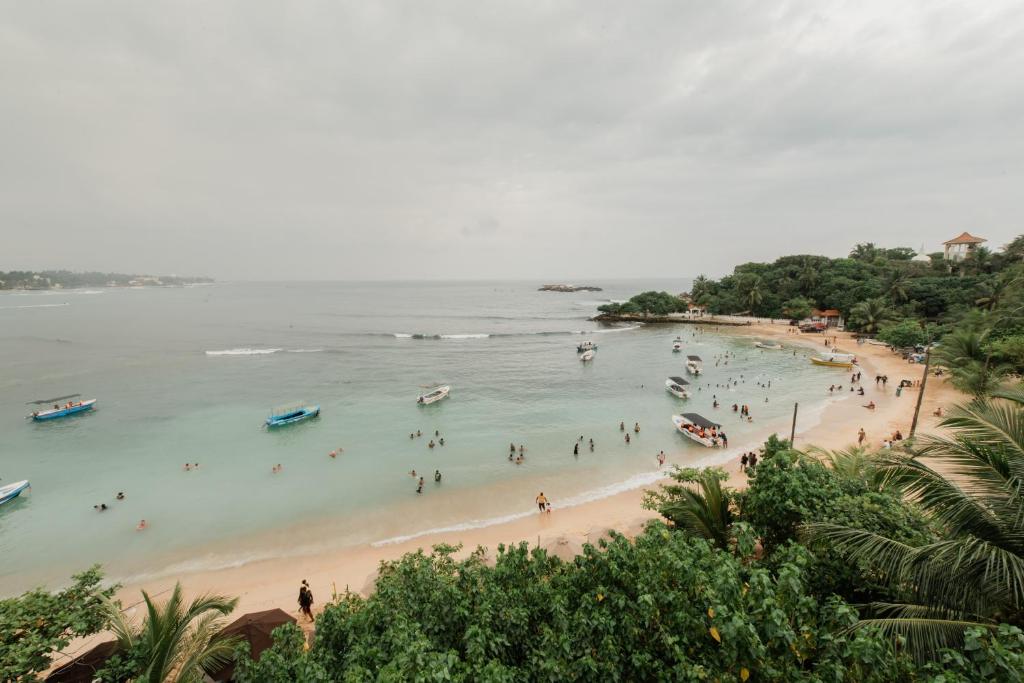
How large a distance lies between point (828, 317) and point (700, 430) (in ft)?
214

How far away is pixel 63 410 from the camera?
37.8 meters

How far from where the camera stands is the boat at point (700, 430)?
2914cm

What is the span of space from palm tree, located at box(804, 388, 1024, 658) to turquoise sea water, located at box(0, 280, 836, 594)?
17814mm

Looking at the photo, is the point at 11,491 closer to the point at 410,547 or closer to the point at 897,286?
the point at 410,547

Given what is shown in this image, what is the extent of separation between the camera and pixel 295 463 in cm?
2830

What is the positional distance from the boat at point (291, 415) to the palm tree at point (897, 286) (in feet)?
268

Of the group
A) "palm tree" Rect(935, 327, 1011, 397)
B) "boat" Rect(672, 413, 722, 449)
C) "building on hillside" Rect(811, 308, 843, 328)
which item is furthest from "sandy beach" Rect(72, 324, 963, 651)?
"building on hillside" Rect(811, 308, 843, 328)

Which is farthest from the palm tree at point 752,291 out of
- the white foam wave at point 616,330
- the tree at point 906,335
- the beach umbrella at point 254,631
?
the beach umbrella at point 254,631

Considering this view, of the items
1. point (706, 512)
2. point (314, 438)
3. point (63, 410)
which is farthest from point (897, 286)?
point (63, 410)

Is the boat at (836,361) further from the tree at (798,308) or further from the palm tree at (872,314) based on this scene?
the tree at (798,308)

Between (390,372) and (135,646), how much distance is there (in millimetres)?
45937

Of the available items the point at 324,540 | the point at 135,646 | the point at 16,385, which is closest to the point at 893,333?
the point at 324,540

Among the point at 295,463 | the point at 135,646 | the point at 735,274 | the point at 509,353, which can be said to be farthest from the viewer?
the point at 735,274

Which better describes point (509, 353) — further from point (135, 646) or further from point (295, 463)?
point (135, 646)
